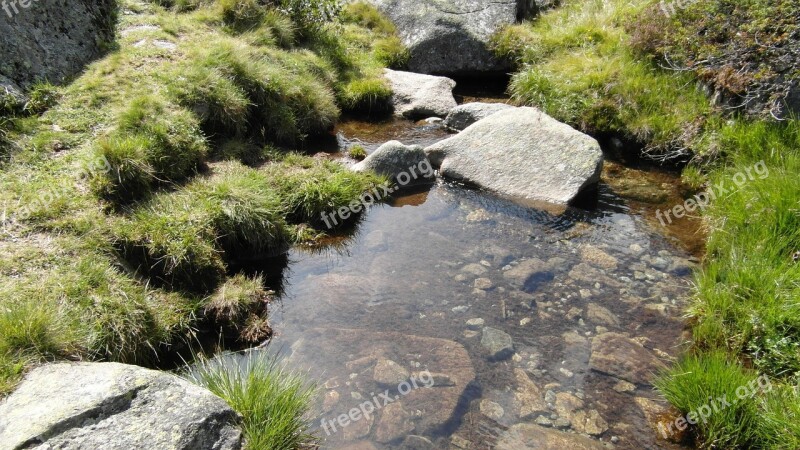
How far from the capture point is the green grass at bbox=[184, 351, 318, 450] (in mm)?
5395

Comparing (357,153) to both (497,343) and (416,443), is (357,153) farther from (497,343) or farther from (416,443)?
(416,443)

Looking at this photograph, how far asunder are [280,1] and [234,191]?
→ 25.5 ft

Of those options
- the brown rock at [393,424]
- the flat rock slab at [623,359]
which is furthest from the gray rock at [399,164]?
the brown rock at [393,424]

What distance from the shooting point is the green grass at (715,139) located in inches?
234

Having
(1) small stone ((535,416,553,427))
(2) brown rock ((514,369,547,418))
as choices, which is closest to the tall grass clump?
(2) brown rock ((514,369,547,418))

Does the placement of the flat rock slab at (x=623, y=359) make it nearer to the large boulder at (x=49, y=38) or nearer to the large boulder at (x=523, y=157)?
the large boulder at (x=523, y=157)

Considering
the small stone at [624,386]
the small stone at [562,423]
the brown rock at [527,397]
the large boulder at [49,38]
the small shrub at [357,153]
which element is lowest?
the small stone at [624,386]

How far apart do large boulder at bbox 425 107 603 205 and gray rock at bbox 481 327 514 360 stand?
3.82 m

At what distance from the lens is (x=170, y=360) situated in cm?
685

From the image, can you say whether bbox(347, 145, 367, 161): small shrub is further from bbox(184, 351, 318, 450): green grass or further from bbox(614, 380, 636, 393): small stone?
bbox(614, 380, 636, 393): small stone

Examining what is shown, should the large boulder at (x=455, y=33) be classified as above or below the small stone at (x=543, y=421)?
above

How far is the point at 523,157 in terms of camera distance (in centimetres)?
1095

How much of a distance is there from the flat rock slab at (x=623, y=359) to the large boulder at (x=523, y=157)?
3587 millimetres

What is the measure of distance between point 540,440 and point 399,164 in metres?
6.42
